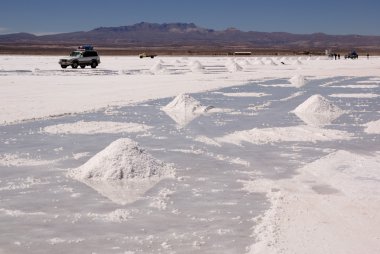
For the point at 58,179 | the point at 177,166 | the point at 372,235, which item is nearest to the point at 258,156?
the point at 177,166

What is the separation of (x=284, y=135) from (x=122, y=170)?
4865 millimetres

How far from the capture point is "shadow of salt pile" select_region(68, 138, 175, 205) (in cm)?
791

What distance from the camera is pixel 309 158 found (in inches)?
379

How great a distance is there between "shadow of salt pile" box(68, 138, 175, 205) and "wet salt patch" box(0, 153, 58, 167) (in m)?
0.92

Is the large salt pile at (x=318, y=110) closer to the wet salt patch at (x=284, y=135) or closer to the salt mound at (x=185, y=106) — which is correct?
the wet salt patch at (x=284, y=135)

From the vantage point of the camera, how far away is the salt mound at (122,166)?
8.16 meters

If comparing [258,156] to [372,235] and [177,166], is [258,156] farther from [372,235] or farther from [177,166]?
[372,235]

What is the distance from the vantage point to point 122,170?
821 centimetres

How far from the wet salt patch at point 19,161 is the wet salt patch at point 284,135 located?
3.74 metres

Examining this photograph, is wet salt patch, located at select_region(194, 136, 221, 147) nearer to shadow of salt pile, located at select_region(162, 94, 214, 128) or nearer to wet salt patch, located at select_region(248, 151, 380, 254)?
wet salt patch, located at select_region(248, 151, 380, 254)

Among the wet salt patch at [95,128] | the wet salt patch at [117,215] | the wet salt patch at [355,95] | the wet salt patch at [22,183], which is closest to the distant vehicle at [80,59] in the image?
the wet salt patch at [355,95]

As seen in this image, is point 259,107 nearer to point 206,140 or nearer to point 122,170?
point 206,140

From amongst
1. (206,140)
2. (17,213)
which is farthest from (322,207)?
(206,140)

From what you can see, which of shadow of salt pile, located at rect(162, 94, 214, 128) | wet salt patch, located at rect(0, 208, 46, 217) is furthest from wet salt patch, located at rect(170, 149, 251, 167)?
shadow of salt pile, located at rect(162, 94, 214, 128)
